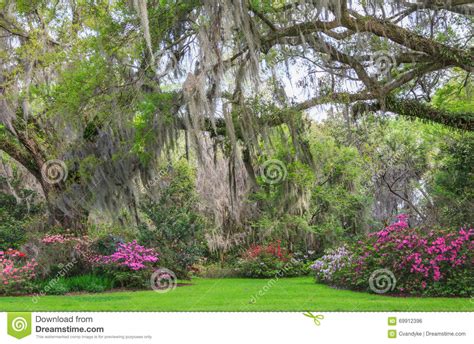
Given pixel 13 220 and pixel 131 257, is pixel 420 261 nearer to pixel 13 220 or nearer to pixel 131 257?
pixel 131 257

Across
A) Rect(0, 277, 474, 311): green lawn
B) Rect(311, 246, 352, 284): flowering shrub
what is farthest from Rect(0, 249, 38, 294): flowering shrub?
Rect(311, 246, 352, 284): flowering shrub

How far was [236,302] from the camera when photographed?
10062 millimetres

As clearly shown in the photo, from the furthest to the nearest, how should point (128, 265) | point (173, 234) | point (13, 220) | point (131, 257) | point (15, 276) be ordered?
point (13, 220)
point (173, 234)
point (131, 257)
point (128, 265)
point (15, 276)

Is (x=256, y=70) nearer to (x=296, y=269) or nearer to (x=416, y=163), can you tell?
(x=296, y=269)

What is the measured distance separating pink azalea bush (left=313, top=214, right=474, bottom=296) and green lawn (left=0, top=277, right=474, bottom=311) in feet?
1.81

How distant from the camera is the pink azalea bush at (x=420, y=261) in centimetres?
1038

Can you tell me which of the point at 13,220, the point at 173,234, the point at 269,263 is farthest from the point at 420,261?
the point at 13,220

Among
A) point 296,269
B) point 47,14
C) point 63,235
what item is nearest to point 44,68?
point 47,14

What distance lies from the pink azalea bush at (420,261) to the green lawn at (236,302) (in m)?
0.55

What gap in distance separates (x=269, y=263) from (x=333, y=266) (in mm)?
4462

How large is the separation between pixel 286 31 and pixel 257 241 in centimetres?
1063

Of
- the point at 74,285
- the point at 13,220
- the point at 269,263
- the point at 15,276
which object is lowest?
the point at 269,263

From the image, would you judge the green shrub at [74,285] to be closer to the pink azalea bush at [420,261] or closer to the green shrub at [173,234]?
the green shrub at [173,234]

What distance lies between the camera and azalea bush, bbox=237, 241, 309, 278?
56.3 feet
